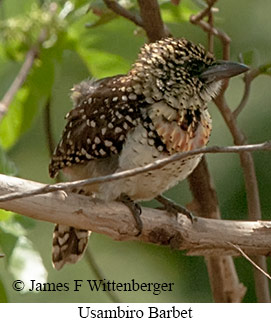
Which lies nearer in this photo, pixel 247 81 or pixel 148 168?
pixel 148 168

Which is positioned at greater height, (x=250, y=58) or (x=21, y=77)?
(x=250, y=58)

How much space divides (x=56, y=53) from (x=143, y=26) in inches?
14.7

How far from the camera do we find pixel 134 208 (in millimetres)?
2664

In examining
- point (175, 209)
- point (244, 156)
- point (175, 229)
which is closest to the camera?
point (175, 229)

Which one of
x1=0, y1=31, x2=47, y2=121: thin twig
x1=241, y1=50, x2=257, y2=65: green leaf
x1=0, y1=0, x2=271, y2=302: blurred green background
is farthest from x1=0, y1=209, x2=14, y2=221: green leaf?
x1=241, y1=50, x2=257, y2=65: green leaf

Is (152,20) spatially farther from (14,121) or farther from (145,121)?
(14,121)

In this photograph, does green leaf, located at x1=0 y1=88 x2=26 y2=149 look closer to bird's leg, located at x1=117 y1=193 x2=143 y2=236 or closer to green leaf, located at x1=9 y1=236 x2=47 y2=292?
Result: bird's leg, located at x1=117 y1=193 x2=143 y2=236

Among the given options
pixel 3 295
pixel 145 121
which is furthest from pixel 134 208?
pixel 3 295

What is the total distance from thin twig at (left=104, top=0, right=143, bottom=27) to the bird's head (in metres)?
0.08

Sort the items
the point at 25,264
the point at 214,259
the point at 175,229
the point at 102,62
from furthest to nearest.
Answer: the point at 214,259, the point at 102,62, the point at 175,229, the point at 25,264

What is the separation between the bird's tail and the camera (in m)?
3.13

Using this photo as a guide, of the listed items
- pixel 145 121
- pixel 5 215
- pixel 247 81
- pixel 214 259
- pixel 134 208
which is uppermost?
pixel 247 81

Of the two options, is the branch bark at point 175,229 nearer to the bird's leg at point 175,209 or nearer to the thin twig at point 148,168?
the bird's leg at point 175,209

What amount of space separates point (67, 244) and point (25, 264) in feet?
2.33
